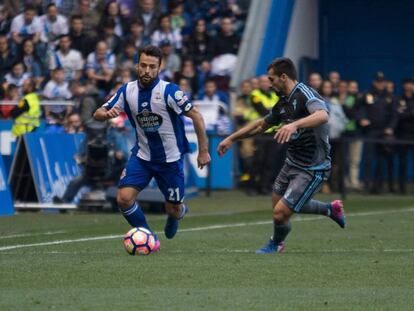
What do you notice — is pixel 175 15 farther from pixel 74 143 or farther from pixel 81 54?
pixel 74 143

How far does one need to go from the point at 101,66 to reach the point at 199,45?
7.17ft

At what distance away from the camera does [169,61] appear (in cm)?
2334

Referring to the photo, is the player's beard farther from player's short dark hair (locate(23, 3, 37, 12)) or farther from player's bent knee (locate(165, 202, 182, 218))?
player's short dark hair (locate(23, 3, 37, 12))

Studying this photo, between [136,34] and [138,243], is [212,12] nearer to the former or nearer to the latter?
[136,34]

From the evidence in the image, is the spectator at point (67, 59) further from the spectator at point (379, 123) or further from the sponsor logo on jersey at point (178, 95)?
the sponsor logo on jersey at point (178, 95)

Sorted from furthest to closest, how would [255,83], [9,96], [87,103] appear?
[255,83] → [9,96] → [87,103]

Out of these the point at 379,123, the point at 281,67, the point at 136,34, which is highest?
the point at 281,67

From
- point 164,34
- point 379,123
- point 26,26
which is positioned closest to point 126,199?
point 379,123

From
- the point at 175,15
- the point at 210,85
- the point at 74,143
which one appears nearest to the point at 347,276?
the point at 74,143

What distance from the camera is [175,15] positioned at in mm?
24531

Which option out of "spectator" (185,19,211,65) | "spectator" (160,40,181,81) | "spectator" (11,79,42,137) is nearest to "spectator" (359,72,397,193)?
"spectator" (185,19,211,65)

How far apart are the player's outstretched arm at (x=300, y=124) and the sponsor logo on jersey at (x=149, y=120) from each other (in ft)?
5.16

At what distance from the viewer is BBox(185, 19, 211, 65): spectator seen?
79.0 ft

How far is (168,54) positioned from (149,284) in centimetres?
1361
